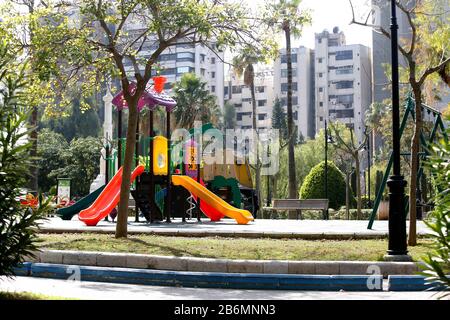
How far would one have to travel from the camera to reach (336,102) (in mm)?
105688

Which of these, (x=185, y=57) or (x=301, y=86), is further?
(x=185, y=57)

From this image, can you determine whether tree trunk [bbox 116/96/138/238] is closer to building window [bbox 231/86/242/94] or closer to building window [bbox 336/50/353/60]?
building window [bbox 336/50/353/60]

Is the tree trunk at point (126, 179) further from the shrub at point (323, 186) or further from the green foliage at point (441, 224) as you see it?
the shrub at point (323, 186)

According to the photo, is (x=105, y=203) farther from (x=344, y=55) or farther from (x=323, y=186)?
(x=344, y=55)

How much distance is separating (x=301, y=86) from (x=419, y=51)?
77.0 m

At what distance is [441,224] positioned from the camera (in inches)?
245

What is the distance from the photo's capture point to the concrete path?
952cm

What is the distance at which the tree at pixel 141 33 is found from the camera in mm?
14656

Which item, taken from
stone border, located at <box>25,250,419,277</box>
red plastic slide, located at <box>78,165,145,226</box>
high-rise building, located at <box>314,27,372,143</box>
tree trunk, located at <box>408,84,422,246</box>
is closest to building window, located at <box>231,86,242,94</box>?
high-rise building, located at <box>314,27,372,143</box>

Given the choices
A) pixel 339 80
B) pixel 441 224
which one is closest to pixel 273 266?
pixel 441 224

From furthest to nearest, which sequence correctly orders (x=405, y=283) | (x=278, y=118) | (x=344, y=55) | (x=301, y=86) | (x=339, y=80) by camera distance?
1. (x=301, y=86)
2. (x=344, y=55)
3. (x=339, y=80)
4. (x=278, y=118)
5. (x=405, y=283)

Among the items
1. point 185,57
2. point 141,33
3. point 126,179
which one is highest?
point 185,57
